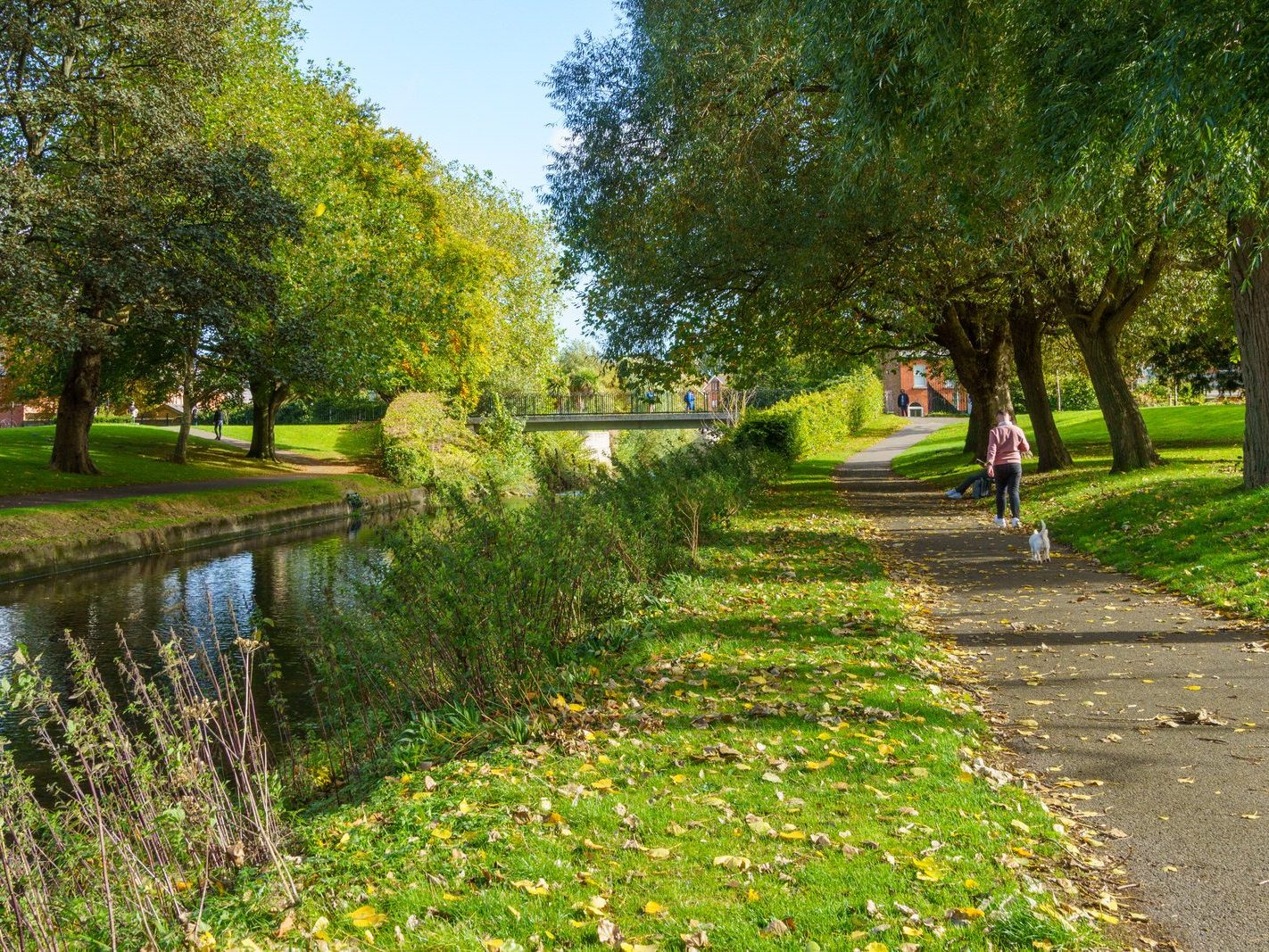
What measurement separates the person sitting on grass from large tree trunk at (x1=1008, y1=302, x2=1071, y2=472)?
3131 mm

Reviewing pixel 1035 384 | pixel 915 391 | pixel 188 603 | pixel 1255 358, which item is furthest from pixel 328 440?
pixel 915 391

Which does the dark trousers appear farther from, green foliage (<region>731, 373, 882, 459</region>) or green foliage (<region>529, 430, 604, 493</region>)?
green foliage (<region>731, 373, 882, 459</region>)

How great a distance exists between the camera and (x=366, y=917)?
393 cm

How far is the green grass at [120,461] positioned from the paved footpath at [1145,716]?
23.7 m

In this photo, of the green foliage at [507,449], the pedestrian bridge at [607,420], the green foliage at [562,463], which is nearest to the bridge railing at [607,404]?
the pedestrian bridge at [607,420]

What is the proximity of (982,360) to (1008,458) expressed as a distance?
11.6 m

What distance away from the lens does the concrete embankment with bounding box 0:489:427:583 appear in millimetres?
17859

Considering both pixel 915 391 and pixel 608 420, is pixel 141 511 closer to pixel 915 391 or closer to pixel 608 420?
pixel 608 420

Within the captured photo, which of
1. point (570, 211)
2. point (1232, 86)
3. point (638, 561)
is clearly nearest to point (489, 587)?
point (638, 561)

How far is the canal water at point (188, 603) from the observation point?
10070 millimetres

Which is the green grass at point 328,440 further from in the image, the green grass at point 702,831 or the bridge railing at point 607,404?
the green grass at point 702,831

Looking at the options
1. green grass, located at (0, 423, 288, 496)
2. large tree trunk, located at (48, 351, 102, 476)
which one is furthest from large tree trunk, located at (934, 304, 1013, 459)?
large tree trunk, located at (48, 351, 102, 476)

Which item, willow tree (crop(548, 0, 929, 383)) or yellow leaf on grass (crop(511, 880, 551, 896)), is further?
willow tree (crop(548, 0, 929, 383))

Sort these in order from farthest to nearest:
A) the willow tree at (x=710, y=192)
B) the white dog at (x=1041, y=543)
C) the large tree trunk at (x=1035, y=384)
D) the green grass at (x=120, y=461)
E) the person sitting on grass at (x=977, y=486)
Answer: the green grass at (x=120, y=461), the large tree trunk at (x=1035, y=384), the person sitting on grass at (x=977, y=486), the willow tree at (x=710, y=192), the white dog at (x=1041, y=543)
